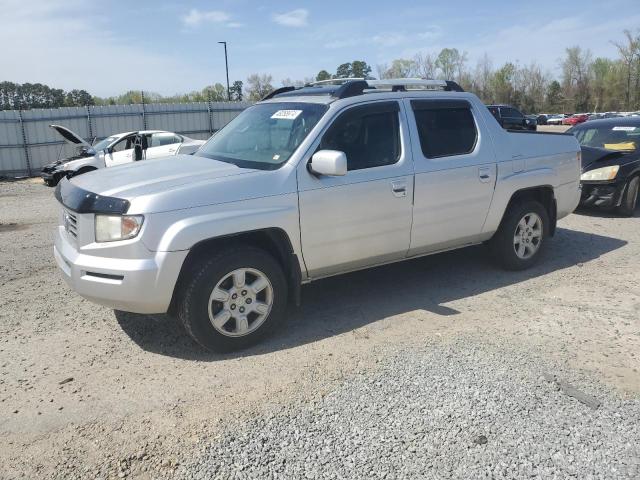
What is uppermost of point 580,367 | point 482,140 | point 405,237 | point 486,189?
point 482,140

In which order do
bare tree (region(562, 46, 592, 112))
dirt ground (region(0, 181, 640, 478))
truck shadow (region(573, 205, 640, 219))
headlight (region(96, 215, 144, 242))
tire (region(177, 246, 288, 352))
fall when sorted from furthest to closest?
bare tree (region(562, 46, 592, 112)), truck shadow (region(573, 205, 640, 219)), tire (region(177, 246, 288, 352)), headlight (region(96, 215, 144, 242)), dirt ground (region(0, 181, 640, 478))

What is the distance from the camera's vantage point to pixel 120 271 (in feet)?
12.0

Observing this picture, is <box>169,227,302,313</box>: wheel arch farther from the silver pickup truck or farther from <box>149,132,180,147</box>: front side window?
<box>149,132,180,147</box>: front side window

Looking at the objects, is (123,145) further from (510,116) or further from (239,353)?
(510,116)

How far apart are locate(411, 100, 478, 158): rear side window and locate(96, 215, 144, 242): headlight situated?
8.58 ft

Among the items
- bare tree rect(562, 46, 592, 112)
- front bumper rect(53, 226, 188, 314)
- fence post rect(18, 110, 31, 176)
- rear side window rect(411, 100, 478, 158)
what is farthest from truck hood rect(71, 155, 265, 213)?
bare tree rect(562, 46, 592, 112)

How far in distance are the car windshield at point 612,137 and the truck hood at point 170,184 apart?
743cm

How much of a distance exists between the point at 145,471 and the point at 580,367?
2904 mm

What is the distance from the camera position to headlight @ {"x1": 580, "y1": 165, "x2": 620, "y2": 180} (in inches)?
332

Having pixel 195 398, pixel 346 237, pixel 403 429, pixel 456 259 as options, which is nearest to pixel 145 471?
pixel 195 398

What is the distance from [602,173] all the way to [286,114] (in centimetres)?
607

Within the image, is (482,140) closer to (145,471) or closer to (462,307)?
(462,307)

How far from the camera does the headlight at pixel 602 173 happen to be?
27.6ft

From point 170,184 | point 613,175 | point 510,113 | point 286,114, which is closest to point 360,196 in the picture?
point 286,114
